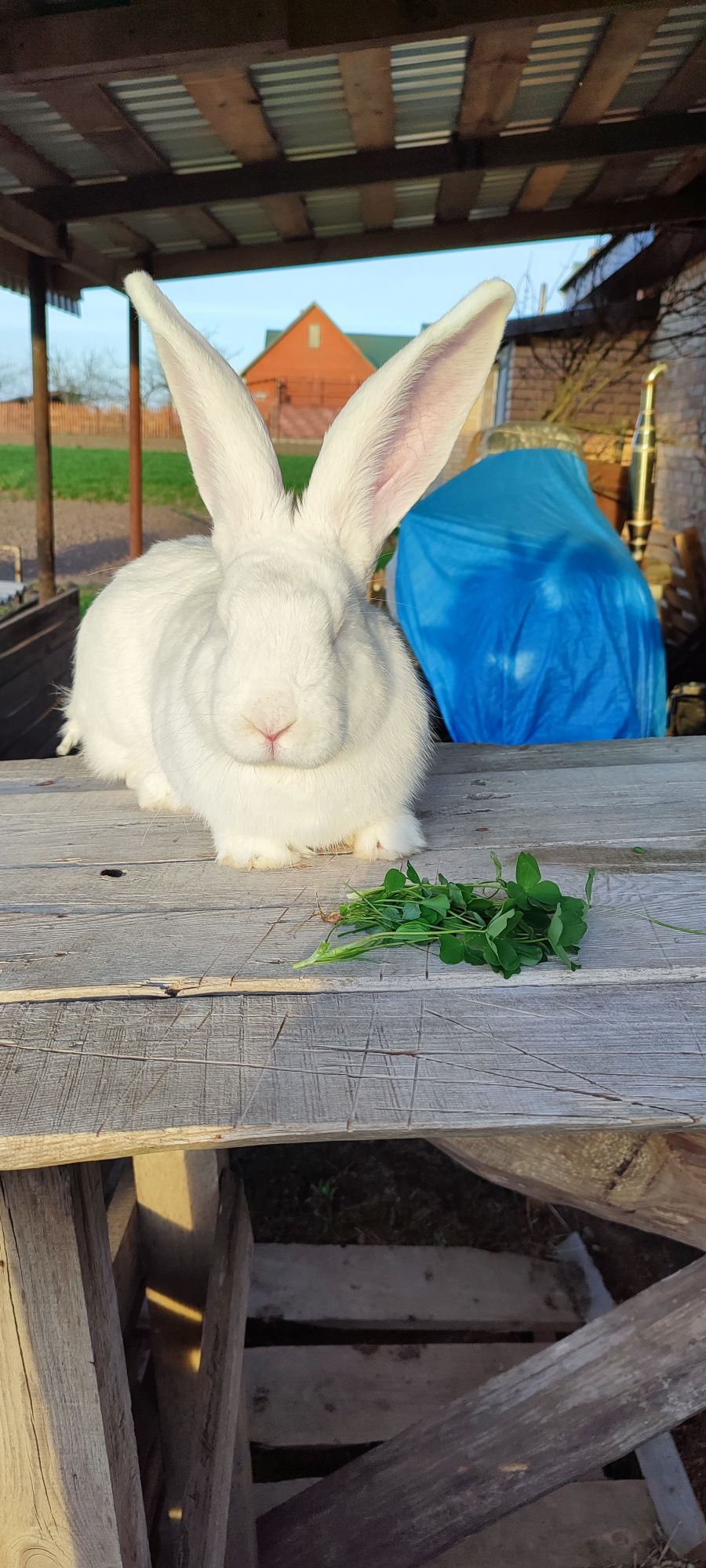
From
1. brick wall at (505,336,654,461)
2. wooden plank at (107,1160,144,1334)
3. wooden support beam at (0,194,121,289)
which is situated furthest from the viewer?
brick wall at (505,336,654,461)

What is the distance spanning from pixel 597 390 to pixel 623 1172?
8.73 m

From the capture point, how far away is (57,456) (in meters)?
17.1

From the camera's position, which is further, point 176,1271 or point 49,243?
point 49,243

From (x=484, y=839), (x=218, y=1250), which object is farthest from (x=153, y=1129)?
(x=218, y=1250)

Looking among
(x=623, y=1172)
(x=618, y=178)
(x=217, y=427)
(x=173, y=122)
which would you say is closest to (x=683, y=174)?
(x=618, y=178)

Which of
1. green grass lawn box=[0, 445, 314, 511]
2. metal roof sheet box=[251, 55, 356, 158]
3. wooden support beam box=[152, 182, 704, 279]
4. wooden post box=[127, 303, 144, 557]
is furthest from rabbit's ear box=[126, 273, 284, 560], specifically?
green grass lawn box=[0, 445, 314, 511]

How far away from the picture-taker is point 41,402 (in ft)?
14.9

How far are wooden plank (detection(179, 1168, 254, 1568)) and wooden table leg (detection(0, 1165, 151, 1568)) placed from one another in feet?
1.64

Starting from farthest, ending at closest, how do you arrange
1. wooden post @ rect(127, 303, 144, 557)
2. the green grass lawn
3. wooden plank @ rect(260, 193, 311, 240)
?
the green grass lawn
wooden post @ rect(127, 303, 144, 557)
wooden plank @ rect(260, 193, 311, 240)

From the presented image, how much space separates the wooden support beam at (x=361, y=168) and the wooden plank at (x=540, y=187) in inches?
15.6

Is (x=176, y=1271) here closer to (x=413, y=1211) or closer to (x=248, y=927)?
(x=413, y=1211)

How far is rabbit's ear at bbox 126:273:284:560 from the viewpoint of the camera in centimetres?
159

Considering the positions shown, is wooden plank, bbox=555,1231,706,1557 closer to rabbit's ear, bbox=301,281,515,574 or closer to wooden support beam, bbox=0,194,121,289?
rabbit's ear, bbox=301,281,515,574

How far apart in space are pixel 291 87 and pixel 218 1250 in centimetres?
311
